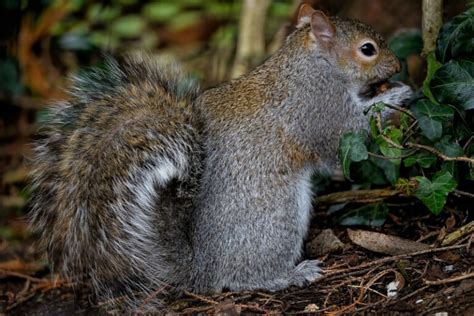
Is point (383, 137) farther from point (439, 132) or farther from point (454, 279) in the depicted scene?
point (454, 279)

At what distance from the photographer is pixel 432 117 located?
10.7 feet

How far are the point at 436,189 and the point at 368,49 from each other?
0.72 meters

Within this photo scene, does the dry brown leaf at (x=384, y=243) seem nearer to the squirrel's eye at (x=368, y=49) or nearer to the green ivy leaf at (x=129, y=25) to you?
the squirrel's eye at (x=368, y=49)

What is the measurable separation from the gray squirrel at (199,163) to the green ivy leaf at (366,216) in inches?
13.5

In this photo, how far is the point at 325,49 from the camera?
358 cm

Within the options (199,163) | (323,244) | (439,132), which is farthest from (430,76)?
(199,163)

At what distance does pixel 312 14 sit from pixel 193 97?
61 cm

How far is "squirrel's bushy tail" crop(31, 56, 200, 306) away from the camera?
315 centimetres

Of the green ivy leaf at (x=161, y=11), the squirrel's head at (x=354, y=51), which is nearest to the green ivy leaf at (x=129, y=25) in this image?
the green ivy leaf at (x=161, y=11)

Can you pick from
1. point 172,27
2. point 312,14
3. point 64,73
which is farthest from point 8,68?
point 312,14

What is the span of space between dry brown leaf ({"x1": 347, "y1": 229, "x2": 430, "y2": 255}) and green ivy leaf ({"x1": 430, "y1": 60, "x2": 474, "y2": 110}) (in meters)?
0.58

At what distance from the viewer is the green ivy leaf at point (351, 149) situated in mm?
3262

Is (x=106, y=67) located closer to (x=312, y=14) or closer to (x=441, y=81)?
(x=312, y=14)

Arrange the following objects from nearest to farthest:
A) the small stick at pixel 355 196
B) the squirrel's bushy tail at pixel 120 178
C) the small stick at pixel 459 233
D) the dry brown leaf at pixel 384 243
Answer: the squirrel's bushy tail at pixel 120 178
the small stick at pixel 459 233
the dry brown leaf at pixel 384 243
the small stick at pixel 355 196
